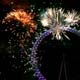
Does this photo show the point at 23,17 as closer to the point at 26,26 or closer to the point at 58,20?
the point at 26,26

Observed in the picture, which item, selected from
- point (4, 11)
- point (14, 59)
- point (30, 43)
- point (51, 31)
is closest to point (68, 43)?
point (51, 31)

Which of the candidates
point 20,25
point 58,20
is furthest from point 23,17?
point 58,20

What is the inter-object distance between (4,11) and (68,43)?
1.78 feet

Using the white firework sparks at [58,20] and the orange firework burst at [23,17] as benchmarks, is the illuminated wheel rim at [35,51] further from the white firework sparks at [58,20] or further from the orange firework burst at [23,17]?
the orange firework burst at [23,17]

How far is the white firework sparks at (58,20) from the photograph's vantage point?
1757mm

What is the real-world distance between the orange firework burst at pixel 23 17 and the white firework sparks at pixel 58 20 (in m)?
0.09

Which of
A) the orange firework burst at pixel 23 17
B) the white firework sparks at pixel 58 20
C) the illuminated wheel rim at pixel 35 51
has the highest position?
the orange firework burst at pixel 23 17

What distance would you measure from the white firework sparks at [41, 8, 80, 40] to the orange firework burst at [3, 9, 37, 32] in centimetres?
9

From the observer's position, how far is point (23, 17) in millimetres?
1881

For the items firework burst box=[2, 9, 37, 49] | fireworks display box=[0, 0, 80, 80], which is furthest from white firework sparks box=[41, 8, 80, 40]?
firework burst box=[2, 9, 37, 49]

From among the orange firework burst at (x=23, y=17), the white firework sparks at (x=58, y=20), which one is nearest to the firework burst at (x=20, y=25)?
the orange firework burst at (x=23, y=17)

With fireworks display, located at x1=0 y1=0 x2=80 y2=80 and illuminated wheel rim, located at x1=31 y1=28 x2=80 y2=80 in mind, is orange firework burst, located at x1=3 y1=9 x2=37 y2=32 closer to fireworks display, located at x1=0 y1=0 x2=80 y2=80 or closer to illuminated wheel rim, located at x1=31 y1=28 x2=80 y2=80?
fireworks display, located at x1=0 y1=0 x2=80 y2=80

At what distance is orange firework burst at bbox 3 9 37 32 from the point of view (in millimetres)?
1870

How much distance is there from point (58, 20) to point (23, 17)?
0.93 feet
